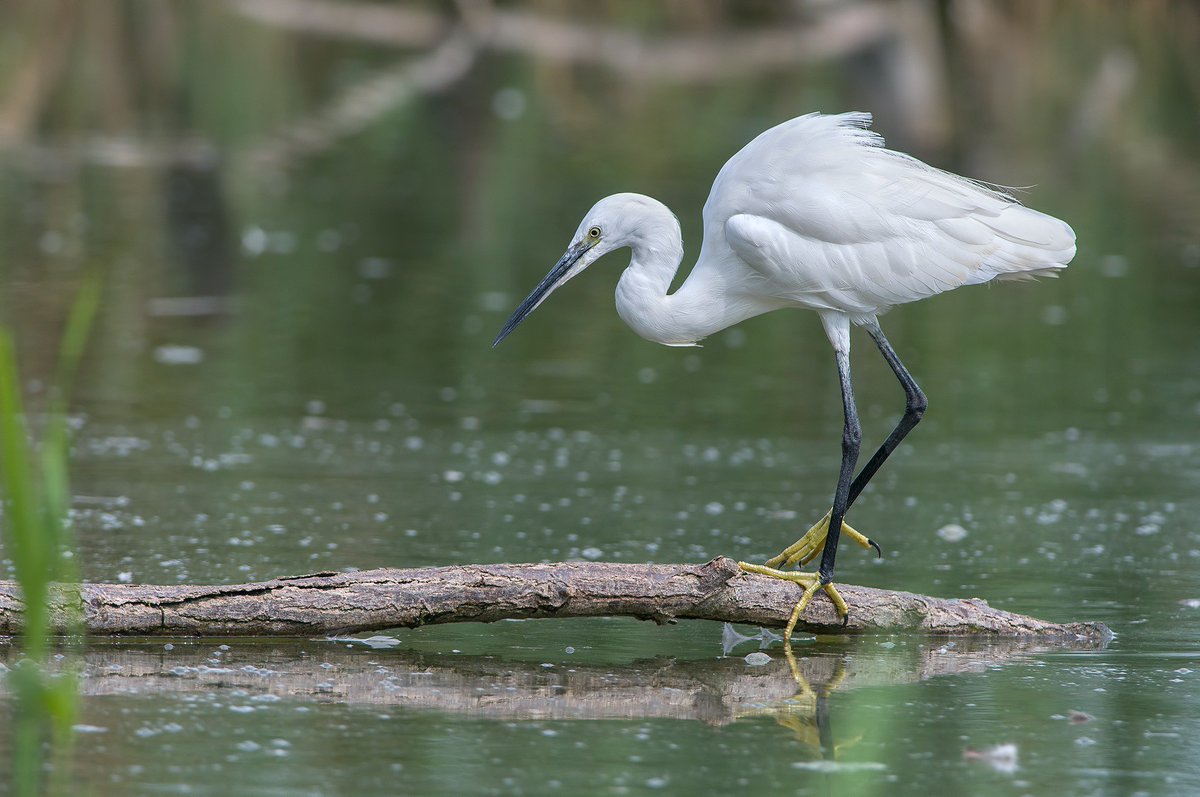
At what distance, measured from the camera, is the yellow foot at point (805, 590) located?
211 inches

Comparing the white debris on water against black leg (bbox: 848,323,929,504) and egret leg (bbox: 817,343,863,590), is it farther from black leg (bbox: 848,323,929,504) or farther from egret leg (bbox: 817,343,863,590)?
egret leg (bbox: 817,343,863,590)

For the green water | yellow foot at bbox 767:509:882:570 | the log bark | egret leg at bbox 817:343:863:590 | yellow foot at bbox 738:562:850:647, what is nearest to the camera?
the green water

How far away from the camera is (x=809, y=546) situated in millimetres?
5988

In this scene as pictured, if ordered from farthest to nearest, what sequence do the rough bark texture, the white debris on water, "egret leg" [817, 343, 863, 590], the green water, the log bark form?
the white debris on water, "egret leg" [817, 343, 863, 590], the log bark, the rough bark texture, the green water

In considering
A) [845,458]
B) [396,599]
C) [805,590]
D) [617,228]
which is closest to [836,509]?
[845,458]

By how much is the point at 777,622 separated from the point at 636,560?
1022mm

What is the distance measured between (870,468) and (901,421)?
0.21 m

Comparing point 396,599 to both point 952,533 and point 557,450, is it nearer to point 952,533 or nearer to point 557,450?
point 952,533

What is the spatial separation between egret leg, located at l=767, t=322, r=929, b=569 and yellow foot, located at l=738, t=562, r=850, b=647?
1.14 ft

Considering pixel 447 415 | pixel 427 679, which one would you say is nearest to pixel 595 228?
pixel 427 679

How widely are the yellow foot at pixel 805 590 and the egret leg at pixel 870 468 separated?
13.7 inches

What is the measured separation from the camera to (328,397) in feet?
30.0

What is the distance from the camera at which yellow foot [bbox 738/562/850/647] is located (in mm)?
5348

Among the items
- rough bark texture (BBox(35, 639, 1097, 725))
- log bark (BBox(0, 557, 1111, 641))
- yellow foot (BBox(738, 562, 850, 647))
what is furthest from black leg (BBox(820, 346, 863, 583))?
log bark (BBox(0, 557, 1111, 641))
